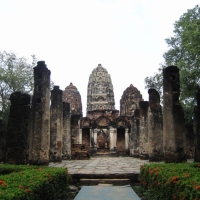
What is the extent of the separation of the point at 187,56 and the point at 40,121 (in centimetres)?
1395

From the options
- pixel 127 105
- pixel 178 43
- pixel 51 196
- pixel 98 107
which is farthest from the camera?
pixel 98 107

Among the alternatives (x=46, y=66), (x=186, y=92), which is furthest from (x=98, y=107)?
(x=46, y=66)

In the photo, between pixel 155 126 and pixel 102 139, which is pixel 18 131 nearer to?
pixel 155 126

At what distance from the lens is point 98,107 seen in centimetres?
3856

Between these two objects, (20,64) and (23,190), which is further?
(20,64)

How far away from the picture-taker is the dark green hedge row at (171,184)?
12.4 feet

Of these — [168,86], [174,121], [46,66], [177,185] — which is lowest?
[177,185]

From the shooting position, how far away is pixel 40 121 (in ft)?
32.2

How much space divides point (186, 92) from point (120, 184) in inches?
→ 531

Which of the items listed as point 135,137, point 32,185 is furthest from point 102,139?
point 32,185

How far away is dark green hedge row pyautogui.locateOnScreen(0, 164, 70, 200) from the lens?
3.55 m

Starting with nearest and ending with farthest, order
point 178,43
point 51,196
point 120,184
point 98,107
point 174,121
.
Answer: point 51,196
point 120,184
point 174,121
point 178,43
point 98,107

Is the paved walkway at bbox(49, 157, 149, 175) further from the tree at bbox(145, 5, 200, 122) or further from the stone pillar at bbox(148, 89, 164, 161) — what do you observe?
the tree at bbox(145, 5, 200, 122)

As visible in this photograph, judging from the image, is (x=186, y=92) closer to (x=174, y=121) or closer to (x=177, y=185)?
(x=174, y=121)
